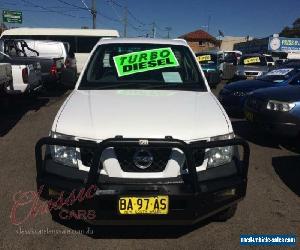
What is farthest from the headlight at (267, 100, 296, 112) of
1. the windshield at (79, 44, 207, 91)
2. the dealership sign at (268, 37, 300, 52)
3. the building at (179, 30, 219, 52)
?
the building at (179, 30, 219, 52)

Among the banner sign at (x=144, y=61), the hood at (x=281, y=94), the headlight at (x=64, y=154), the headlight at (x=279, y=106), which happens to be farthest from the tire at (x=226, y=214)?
the hood at (x=281, y=94)

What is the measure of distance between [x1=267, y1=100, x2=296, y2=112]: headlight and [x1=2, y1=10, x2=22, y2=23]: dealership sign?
4567 centimetres

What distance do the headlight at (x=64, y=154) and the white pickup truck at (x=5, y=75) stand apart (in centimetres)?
503

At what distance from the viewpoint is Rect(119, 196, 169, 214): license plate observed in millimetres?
2922

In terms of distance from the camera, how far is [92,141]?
311 cm

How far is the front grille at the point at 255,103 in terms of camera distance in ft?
22.2

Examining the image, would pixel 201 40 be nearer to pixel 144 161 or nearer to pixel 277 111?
pixel 277 111

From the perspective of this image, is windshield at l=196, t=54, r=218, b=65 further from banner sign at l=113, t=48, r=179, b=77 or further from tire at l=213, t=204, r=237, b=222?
tire at l=213, t=204, r=237, b=222

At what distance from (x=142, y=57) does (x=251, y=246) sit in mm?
2404

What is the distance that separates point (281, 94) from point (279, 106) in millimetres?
337

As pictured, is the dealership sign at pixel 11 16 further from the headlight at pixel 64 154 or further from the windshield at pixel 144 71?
the headlight at pixel 64 154

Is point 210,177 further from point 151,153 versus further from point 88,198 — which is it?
point 88,198

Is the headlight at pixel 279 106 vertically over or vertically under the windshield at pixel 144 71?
under

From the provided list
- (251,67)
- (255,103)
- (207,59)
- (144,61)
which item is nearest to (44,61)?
(255,103)
